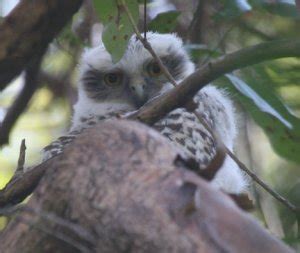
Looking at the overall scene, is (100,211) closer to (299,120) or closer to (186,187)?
(186,187)

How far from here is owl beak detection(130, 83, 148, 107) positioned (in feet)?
10.9

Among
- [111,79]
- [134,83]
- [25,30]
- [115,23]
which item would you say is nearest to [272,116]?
[115,23]

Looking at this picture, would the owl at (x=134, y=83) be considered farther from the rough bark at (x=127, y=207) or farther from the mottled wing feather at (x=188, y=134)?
the rough bark at (x=127, y=207)

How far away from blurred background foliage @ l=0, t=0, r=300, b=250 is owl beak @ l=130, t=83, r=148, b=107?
236 millimetres

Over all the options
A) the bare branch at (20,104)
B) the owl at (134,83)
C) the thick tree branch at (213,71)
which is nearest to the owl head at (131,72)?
the owl at (134,83)

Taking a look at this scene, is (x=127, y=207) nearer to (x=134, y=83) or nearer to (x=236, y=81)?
(x=236, y=81)

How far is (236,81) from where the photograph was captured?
241 centimetres

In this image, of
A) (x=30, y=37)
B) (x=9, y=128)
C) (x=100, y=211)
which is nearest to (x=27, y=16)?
(x=30, y=37)

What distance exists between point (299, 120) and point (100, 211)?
1.30 m

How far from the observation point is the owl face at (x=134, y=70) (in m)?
3.41

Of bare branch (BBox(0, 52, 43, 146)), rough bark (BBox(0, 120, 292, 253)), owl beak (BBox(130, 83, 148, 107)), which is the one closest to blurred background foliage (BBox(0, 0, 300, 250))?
bare branch (BBox(0, 52, 43, 146))

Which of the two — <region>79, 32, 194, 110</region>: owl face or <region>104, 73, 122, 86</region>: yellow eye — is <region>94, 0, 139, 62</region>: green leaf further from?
<region>104, 73, 122, 86</region>: yellow eye

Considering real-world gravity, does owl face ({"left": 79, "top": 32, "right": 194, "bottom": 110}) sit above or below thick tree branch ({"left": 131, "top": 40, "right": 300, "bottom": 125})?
below

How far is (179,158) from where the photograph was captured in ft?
3.96
